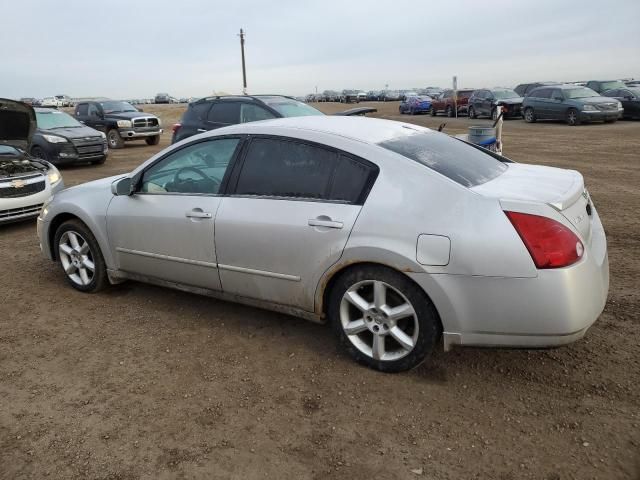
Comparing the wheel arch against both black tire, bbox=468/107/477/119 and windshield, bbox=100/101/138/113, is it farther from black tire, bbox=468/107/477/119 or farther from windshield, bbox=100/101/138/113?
black tire, bbox=468/107/477/119

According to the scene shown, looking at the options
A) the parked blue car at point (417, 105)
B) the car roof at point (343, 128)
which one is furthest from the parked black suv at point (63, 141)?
the parked blue car at point (417, 105)

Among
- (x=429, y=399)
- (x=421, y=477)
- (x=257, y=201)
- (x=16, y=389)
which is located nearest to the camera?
(x=421, y=477)

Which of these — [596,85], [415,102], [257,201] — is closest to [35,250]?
[257,201]

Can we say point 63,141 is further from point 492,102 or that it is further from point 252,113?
point 492,102

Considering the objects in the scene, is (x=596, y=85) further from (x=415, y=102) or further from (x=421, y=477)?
(x=421, y=477)

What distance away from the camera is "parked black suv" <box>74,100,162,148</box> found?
18.7 meters

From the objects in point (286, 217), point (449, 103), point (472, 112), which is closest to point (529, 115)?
point (472, 112)

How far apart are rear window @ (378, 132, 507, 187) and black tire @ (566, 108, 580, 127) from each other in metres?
20.3

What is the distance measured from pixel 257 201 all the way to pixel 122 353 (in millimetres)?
1418

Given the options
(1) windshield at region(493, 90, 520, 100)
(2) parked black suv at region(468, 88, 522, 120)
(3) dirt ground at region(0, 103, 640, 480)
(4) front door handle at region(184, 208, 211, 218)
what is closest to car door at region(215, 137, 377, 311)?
(4) front door handle at region(184, 208, 211, 218)

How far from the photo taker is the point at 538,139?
57.6ft

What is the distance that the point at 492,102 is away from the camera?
2664 cm

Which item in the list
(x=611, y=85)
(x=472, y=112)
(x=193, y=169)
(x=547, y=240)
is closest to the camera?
(x=547, y=240)

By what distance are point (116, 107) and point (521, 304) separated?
19.4 m
